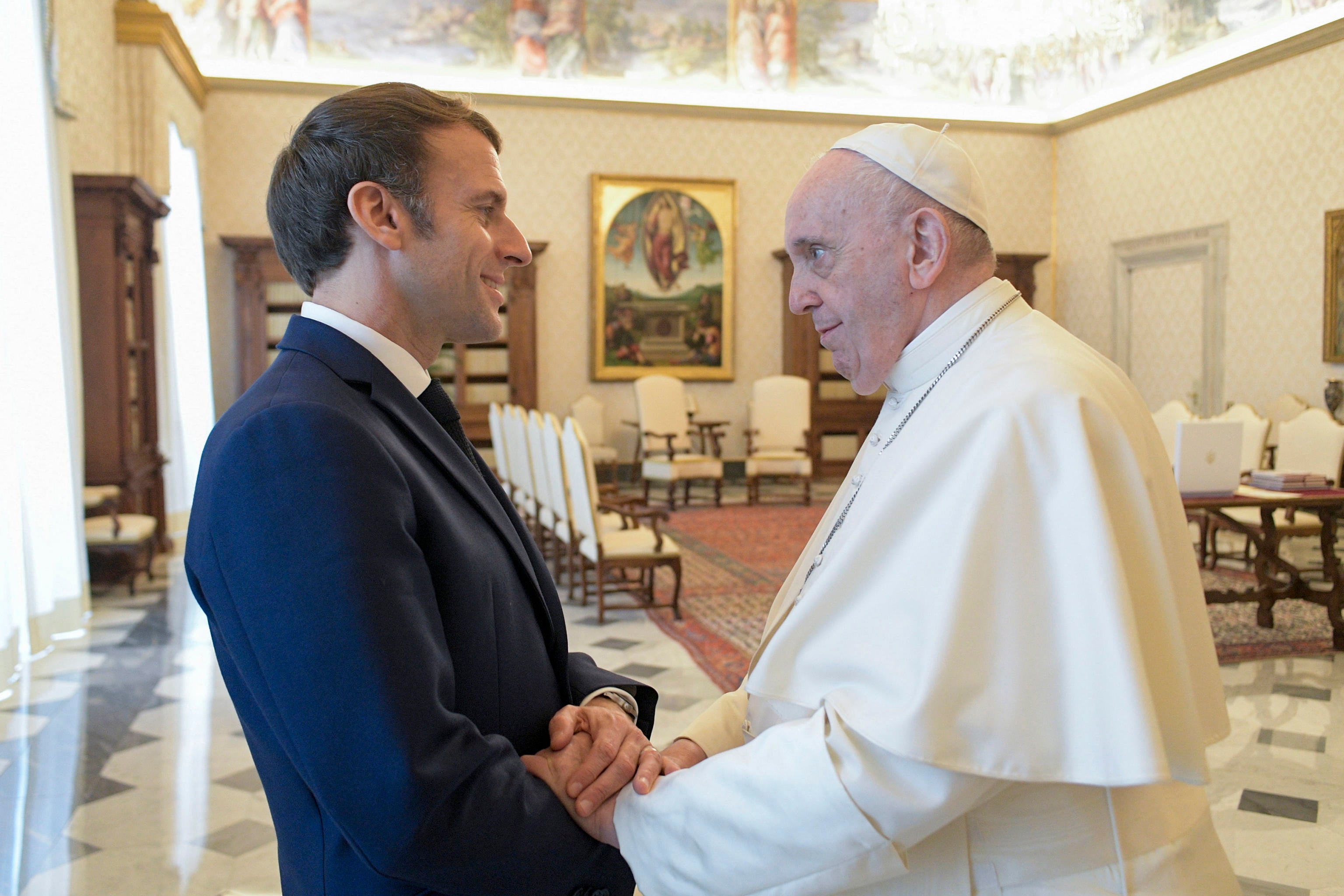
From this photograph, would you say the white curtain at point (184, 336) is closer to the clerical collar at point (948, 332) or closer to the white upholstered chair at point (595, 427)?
the white upholstered chair at point (595, 427)

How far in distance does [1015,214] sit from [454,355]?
8016 mm

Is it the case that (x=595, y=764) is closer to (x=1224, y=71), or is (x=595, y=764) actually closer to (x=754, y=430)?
(x=754, y=430)

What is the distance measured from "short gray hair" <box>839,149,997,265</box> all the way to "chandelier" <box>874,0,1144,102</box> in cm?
818

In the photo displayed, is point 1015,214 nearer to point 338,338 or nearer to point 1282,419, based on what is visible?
point 1282,419

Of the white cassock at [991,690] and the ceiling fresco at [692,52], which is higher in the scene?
the ceiling fresco at [692,52]

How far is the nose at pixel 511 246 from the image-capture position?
1507 mm

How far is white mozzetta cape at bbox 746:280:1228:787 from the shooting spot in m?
1.19

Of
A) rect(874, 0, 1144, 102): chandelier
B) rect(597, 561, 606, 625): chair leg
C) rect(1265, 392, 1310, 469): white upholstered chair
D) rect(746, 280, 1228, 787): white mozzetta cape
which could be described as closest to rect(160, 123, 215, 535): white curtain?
rect(597, 561, 606, 625): chair leg

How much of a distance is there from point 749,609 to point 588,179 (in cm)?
826

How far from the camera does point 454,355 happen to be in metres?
12.3

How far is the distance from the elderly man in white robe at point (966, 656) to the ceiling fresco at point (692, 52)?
985cm

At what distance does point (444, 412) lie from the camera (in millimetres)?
1598

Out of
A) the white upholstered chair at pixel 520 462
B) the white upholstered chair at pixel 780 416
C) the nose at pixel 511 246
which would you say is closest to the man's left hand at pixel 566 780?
the nose at pixel 511 246

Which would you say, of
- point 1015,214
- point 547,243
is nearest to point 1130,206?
point 1015,214
